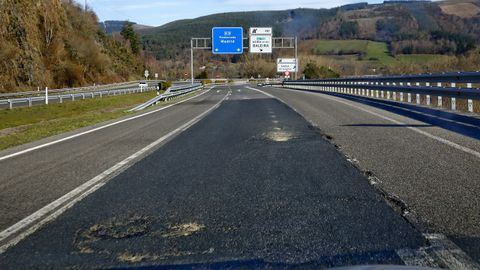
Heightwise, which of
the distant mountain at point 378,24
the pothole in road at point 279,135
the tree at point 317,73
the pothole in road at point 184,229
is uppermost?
the distant mountain at point 378,24

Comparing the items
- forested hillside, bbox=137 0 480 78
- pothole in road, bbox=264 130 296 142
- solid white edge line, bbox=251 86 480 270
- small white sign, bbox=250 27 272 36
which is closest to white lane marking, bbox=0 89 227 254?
solid white edge line, bbox=251 86 480 270

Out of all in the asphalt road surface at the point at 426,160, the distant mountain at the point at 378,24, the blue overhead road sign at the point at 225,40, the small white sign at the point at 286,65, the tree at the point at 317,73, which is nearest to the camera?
the asphalt road surface at the point at 426,160

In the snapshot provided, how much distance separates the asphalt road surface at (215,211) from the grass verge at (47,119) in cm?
637

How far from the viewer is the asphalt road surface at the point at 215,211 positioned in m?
4.55

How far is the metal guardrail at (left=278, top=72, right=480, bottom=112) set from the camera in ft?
47.0

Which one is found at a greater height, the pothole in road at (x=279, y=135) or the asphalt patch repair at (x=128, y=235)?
the pothole in road at (x=279, y=135)

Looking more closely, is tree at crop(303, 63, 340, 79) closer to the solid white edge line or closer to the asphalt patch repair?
the asphalt patch repair

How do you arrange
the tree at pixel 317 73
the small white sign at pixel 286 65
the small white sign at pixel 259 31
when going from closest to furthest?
the small white sign at pixel 259 31
the small white sign at pixel 286 65
the tree at pixel 317 73

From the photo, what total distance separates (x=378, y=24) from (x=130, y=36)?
75688 mm

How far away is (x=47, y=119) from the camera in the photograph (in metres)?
28.0

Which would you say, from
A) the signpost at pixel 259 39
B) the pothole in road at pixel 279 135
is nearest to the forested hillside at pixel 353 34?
the signpost at pixel 259 39

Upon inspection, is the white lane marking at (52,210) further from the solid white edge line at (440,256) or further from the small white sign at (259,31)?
the small white sign at (259,31)

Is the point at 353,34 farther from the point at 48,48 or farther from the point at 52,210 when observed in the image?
the point at 52,210

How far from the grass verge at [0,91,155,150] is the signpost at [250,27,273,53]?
76.2 ft
